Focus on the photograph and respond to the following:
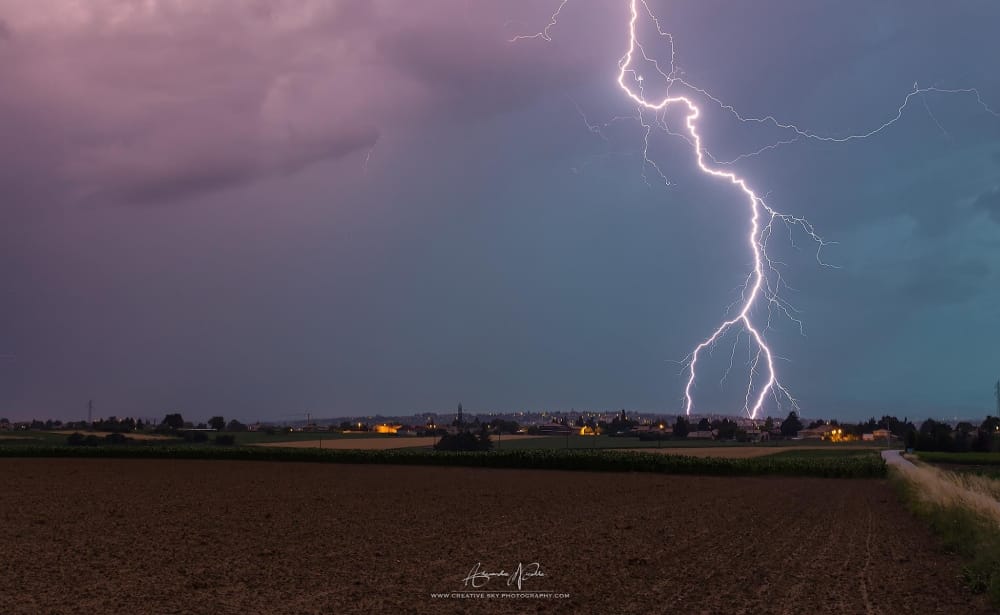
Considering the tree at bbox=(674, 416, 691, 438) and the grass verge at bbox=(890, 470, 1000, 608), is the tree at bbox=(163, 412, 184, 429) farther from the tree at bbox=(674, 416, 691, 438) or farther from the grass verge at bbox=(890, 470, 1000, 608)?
the grass verge at bbox=(890, 470, 1000, 608)

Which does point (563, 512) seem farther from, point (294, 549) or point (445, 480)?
point (445, 480)

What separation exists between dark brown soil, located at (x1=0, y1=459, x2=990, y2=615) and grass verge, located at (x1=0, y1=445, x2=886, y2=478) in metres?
20.2

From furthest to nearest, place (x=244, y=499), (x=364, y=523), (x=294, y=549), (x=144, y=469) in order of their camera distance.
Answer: (x=144, y=469), (x=244, y=499), (x=364, y=523), (x=294, y=549)

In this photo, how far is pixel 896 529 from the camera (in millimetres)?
22078

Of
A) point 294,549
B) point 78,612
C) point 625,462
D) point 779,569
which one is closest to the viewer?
point 78,612

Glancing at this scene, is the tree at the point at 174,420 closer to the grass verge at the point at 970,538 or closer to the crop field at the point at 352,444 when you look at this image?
the crop field at the point at 352,444

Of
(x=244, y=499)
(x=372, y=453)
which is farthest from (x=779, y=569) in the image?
(x=372, y=453)

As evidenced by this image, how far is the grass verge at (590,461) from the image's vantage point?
53.9 meters

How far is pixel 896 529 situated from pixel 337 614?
17931 millimetres

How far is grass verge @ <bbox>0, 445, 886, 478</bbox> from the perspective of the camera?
5388 cm

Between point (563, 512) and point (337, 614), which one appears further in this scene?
point (563, 512)

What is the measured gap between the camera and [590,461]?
55406 mm

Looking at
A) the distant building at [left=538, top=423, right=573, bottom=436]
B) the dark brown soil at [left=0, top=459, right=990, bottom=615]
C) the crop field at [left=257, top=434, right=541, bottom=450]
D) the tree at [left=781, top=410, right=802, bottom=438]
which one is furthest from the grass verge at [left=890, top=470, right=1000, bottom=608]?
the tree at [left=781, top=410, right=802, bottom=438]

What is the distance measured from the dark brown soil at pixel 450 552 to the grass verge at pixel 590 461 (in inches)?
794
